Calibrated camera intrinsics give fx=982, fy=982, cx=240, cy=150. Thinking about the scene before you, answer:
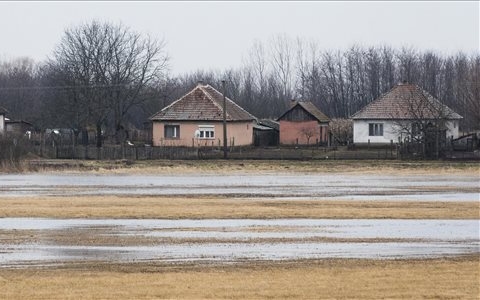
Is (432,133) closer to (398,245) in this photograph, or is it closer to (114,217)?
(114,217)

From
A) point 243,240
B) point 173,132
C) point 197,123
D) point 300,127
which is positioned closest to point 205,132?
point 197,123

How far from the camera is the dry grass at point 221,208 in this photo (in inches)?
1101

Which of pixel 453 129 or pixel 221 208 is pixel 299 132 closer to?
pixel 453 129

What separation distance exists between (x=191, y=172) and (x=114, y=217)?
80.8 ft

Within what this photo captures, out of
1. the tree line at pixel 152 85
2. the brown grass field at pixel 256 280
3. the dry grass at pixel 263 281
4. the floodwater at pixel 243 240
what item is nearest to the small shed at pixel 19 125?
the tree line at pixel 152 85

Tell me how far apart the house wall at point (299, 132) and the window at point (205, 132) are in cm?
1043

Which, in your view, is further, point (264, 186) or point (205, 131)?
point (205, 131)

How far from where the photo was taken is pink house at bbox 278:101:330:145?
271ft

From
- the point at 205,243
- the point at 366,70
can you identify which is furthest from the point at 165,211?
the point at 366,70

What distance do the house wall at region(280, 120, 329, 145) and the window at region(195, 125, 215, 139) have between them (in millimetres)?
10427

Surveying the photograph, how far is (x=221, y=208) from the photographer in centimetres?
3002

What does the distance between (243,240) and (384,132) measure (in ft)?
178

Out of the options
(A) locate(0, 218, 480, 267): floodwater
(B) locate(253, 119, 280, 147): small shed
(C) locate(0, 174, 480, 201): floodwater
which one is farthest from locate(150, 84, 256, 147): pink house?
(A) locate(0, 218, 480, 267): floodwater

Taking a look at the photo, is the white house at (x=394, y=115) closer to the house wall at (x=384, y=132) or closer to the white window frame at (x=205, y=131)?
the house wall at (x=384, y=132)
